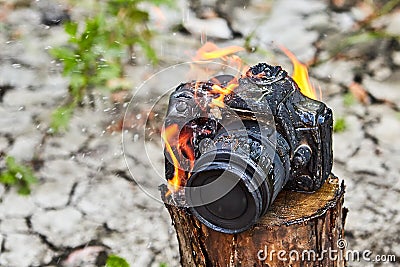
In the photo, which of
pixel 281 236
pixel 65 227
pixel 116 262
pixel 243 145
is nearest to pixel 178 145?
pixel 243 145

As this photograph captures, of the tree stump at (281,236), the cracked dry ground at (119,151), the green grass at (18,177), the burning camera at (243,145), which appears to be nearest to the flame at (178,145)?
the burning camera at (243,145)

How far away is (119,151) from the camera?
2764mm

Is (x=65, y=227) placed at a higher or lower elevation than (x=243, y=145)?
lower

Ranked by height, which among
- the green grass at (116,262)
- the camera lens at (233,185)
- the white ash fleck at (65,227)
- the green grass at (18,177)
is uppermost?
the camera lens at (233,185)

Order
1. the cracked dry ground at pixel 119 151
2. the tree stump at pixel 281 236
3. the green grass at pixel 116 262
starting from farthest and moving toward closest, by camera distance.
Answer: the cracked dry ground at pixel 119 151 < the green grass at pixel 116 262 < the tree stump at pixel 281 236

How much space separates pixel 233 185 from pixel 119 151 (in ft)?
4.62

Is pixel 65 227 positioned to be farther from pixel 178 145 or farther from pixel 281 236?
pixel 281 236

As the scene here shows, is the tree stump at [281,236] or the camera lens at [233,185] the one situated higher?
the camera lens at [233,185]

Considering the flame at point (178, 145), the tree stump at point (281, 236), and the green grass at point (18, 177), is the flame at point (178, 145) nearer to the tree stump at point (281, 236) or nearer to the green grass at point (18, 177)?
the tree stump at point (281, 236)

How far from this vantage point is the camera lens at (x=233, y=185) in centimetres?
140

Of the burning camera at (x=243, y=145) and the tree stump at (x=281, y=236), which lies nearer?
the burning camera at (x=243, y=145)

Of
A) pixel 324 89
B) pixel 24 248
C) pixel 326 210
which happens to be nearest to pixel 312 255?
pixel 326 210

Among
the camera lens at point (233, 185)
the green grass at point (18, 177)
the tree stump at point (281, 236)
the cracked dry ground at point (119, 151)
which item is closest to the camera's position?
the camera lens at point (233, 185)

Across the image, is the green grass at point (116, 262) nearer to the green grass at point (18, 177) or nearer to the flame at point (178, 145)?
the green grass at point (18, 177)
